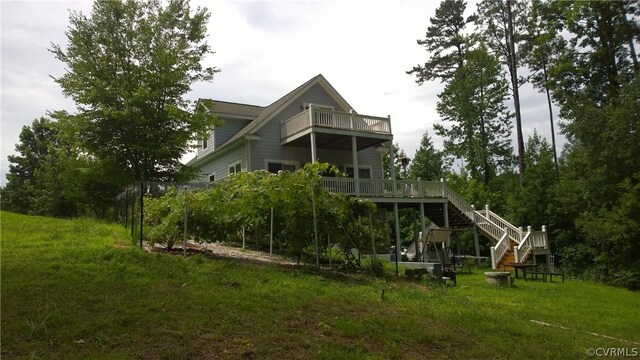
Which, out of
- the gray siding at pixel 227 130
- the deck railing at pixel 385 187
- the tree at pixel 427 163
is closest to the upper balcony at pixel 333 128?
the deck railing at pixel 385 187

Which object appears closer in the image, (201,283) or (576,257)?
(201,283)

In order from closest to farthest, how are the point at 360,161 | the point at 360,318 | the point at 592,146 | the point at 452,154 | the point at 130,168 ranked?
1. the point at 360,318
2. the point at 130,168
3. the point at 592,146
4. the point at 360,161
5. the point at 452,154

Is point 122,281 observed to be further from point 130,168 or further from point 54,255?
point 130,168

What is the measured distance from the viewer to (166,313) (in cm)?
572

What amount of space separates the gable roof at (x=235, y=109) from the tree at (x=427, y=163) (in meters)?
19.0

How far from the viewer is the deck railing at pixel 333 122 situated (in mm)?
19922

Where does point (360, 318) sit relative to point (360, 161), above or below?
below

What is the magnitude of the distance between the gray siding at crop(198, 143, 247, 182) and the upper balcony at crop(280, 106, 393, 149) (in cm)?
204

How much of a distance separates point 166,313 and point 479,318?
505 centimetres

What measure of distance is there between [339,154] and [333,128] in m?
3.95

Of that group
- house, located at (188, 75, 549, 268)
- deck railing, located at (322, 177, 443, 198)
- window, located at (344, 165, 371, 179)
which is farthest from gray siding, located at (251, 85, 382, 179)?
deck railing, located at (322, 177, 443, 198)

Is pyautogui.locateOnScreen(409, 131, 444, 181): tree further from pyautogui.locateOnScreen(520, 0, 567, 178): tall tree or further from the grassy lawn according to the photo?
the grassy lawn

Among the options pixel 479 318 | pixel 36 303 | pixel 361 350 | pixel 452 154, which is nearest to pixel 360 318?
pixel 361 350

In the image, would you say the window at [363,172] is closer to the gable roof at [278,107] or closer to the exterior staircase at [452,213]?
the gable roof at [278,107]
